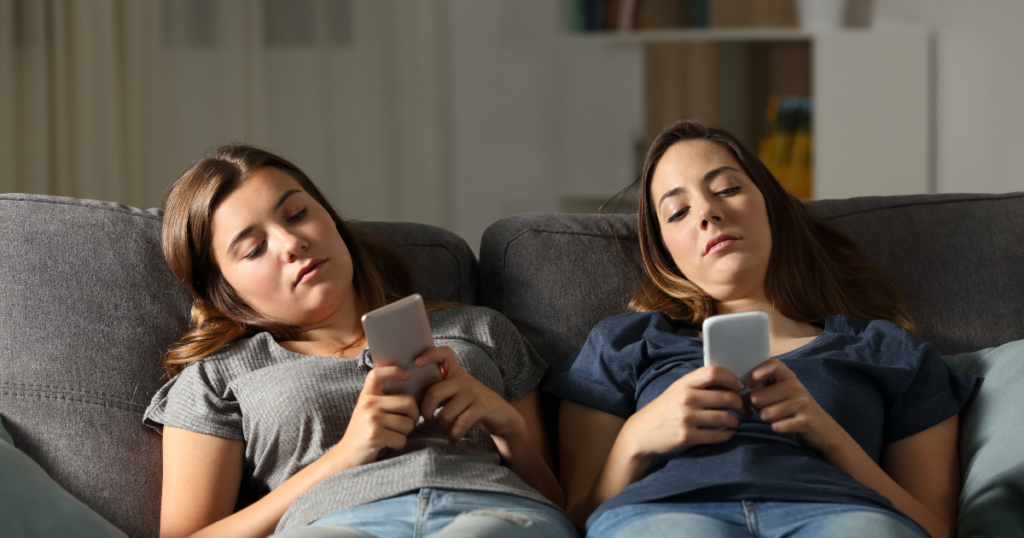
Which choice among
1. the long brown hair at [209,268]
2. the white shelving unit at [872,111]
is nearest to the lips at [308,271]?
the long brown hair at [209,268]

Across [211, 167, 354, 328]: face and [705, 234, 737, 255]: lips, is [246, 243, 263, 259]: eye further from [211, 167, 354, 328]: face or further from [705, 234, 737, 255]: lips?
[705, 234, 737, 255]: lips

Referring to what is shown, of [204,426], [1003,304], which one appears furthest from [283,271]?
[1003,304]

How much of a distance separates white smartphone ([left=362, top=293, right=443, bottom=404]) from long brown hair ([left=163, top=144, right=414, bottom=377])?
0.33 meters

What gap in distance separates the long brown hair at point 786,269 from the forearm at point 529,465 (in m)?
0.33

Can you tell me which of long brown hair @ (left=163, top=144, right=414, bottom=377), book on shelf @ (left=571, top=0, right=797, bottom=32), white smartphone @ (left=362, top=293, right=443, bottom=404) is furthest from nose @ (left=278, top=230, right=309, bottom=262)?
book on shelf @ (left=571, top=0, right=797, bottom=32)

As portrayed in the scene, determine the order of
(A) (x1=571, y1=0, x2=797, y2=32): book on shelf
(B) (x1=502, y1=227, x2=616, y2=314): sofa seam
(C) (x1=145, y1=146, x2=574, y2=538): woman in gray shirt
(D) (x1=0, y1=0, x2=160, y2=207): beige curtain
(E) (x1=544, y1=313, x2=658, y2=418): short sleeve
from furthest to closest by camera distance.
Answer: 1. (A) (x1=571, y1=0, x2=797, y2=32): book on shelf
2. (D) (x1=0, y1=0, x2=160, y2=207): beige curtain
3. (B) (x1=502, y1=227, x2=616, y2=314): sofa seam
4. (E) (x1=544, y1=313, x2=658, y2=418): short sleeve
5. (C) (x1=145, y1=146, x2=574, y2=538): woman in gray shirt

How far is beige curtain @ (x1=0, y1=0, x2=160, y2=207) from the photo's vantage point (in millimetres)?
2586

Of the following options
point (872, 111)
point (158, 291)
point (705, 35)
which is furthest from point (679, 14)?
point (158, 291)

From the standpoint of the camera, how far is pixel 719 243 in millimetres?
1407

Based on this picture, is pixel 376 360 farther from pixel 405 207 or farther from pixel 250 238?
pixel 405 207

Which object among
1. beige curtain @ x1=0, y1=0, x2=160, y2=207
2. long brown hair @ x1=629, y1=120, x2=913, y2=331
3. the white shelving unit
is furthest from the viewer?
the white shelving unit

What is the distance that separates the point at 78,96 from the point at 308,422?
1.89 meters

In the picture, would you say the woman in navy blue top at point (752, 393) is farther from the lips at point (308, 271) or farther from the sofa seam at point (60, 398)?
the sofa seam at point (60, 398)

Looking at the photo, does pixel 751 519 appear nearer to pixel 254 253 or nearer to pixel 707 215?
pixel 707 215
